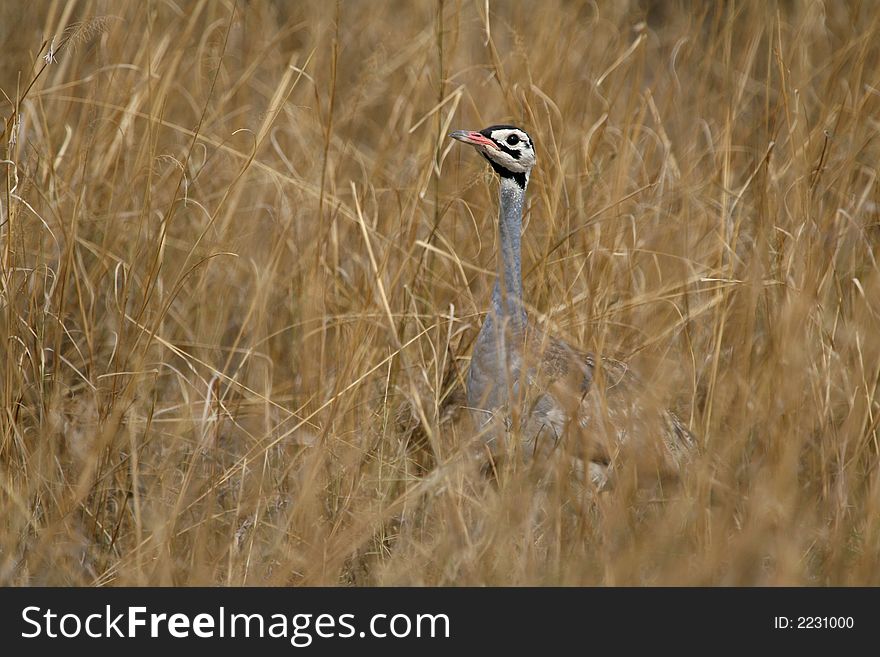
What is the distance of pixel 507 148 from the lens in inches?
156

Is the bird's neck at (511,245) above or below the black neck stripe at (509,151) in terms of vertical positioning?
below

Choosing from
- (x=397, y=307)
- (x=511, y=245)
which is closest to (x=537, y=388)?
(x=511, y=245)

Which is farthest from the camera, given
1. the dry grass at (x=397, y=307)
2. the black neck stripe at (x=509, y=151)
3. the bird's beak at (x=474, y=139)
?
the black neck stripe at (x=509, y=151)

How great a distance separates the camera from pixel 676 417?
3934 mm

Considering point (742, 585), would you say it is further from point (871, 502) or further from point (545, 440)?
point (545, 440)

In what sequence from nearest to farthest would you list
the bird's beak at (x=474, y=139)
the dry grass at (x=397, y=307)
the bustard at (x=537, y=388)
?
the dry grass at (x=397, y=307), the bustard at (x=537, y=388), the bird's beak at (x=474, y=139)

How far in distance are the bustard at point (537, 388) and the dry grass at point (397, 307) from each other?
5.5 inches

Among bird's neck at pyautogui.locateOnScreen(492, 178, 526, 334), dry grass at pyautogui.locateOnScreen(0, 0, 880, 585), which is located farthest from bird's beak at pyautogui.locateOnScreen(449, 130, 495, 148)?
dry grass at pyautogui.locateOnScreen(0, 0, 880, 585)

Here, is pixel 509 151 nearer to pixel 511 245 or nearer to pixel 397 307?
pixel 511 245

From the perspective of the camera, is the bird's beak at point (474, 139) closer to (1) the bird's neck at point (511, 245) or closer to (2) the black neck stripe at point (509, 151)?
(2) the black neck stripe at point (509, 151)

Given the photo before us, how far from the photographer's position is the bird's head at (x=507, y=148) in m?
3.93

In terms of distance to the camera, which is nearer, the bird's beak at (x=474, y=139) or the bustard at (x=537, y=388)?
the bustard at (x=537, y=388)

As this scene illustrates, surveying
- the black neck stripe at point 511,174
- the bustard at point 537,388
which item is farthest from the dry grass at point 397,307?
the black neck stripe at point 511,174

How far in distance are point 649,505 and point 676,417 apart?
580 mm
